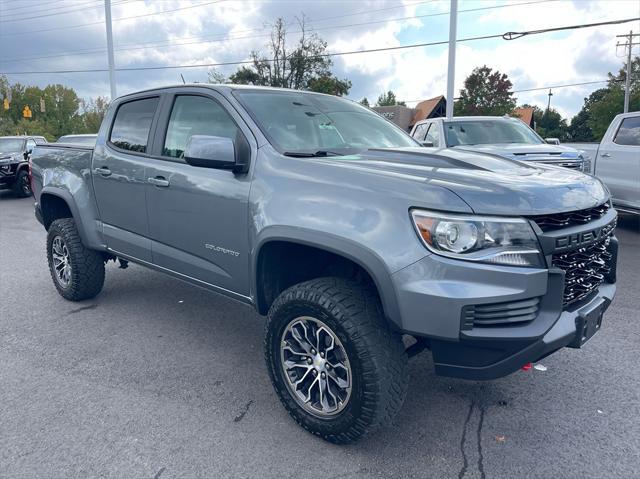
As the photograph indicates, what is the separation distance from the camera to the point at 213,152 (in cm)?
313

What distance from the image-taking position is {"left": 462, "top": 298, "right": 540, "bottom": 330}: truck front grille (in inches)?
91.6

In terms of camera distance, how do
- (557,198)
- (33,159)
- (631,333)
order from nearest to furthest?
(557,198) → (631,333) → (33,159)

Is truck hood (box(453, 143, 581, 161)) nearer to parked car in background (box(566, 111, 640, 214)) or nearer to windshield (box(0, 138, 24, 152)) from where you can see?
parked car in background (box(566, 111, 640, 214))

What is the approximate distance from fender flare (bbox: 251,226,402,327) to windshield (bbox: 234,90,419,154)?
0.56m

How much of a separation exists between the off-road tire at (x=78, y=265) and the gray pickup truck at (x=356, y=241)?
3.47ft

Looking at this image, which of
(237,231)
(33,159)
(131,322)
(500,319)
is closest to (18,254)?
(33,159)

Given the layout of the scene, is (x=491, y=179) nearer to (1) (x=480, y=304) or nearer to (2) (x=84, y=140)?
(1) (x=480, y=304)

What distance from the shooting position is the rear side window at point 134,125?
4248 millimetres

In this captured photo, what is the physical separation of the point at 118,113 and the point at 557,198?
373 cm

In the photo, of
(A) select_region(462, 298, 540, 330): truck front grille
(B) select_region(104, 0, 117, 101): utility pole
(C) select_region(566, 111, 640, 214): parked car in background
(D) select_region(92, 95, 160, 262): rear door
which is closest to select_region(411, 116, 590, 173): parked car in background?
(C) select_region(566, 111, 640, 214): parked car in background

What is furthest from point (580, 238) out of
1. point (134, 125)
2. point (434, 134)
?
point (434, 134)

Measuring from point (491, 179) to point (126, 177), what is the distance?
287cm

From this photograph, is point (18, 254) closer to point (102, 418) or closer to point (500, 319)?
point (102, 418)

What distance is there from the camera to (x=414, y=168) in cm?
286
